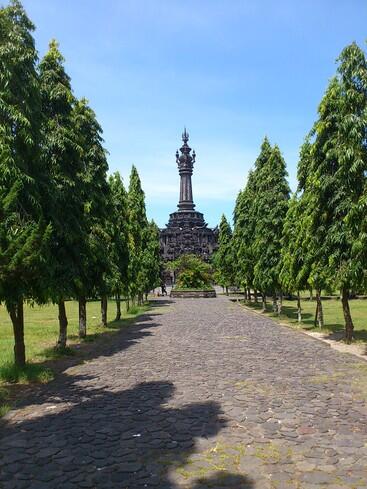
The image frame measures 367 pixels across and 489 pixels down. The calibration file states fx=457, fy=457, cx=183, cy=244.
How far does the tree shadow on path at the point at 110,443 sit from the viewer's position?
578cm

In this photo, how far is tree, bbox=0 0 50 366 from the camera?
9.27 meters

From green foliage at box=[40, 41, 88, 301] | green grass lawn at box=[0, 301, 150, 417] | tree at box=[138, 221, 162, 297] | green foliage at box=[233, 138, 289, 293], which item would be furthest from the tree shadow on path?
tree at box=[138, 221, 162, 297]

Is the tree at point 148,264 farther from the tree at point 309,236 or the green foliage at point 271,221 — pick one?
the tree at point 309,236

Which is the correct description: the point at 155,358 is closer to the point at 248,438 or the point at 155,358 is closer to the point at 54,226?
the point at 54,226

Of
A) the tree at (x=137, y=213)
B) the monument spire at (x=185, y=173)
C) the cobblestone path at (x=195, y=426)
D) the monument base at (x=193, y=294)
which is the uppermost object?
the monument spire at (x=185, y=173)

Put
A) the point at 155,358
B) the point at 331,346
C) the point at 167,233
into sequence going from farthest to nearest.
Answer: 1. the point at 167,233
2. the point at 331,346
3. the point at 155,358

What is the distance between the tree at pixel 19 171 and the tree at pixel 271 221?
746 inches

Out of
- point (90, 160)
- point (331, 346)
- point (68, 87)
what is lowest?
point (331, 346)

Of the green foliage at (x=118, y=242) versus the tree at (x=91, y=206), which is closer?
the tree at (x=91, y=206)

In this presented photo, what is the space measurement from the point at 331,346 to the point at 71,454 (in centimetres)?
1294

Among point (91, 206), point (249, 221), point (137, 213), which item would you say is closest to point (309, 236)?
point (91, 206)

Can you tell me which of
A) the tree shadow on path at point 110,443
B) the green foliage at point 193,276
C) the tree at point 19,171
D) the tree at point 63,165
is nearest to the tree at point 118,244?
the tree at point 63,165

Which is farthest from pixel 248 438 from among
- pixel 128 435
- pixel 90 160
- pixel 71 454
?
pixel 90 160

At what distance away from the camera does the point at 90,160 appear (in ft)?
70.7
